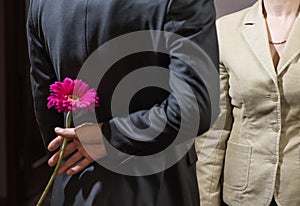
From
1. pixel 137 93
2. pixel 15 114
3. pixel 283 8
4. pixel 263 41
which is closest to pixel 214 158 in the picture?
pixel 263 41

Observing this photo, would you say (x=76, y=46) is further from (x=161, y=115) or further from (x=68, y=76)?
(x=161, y=115)

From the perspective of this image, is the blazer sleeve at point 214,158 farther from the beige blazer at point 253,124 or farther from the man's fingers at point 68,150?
the man's fingers at point 68,150

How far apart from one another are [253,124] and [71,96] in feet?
2.33

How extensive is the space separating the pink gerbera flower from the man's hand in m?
0.04

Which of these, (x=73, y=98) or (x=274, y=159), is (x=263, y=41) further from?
(x=73, y=98)

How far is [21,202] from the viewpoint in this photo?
3.21m

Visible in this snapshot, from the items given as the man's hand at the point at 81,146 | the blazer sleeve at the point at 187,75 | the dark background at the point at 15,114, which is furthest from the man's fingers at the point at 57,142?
the dark background at the point at 15,114

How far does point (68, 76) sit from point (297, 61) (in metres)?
0.70

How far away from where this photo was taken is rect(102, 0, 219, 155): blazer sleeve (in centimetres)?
84

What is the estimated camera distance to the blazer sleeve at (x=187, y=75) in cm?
84

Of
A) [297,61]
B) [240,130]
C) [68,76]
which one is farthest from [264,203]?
[68,76]

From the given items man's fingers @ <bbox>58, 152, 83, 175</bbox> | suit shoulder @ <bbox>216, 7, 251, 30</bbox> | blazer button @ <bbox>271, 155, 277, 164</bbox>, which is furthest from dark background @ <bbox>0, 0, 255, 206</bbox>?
man's fingers @ <bbox>58, 152, 83, 175</bbox>

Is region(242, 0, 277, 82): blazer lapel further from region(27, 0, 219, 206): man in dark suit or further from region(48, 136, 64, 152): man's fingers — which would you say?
region(48, 136, 64, 152): man's fingers

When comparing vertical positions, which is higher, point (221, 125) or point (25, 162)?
point (221, 125)
